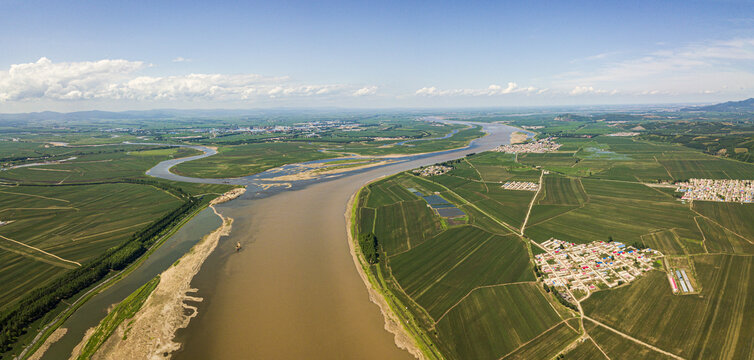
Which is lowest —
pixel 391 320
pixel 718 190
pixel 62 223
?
pixel 391 320

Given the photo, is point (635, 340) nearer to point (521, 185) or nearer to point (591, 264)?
point (591, 264)

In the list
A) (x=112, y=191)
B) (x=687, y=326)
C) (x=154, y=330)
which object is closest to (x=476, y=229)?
(x=687, y=326)

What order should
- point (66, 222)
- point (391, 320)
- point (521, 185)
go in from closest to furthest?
point (391, 320)
point (66, 222)
point (521, 185)

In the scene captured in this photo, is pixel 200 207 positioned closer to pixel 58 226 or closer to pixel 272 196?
pixel 272 196

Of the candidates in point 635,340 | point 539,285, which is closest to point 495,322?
point 539,285

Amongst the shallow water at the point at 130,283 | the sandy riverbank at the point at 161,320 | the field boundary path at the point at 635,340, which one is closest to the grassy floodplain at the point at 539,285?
the field boundary path at the point at 635,340

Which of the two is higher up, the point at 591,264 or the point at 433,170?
the point at 433,170

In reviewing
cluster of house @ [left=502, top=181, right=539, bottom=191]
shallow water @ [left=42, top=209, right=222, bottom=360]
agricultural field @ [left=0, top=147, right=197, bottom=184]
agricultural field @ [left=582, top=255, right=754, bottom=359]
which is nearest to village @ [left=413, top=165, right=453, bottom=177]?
cluster of house @ [left=502, top=181, right=539, bottom=191]
